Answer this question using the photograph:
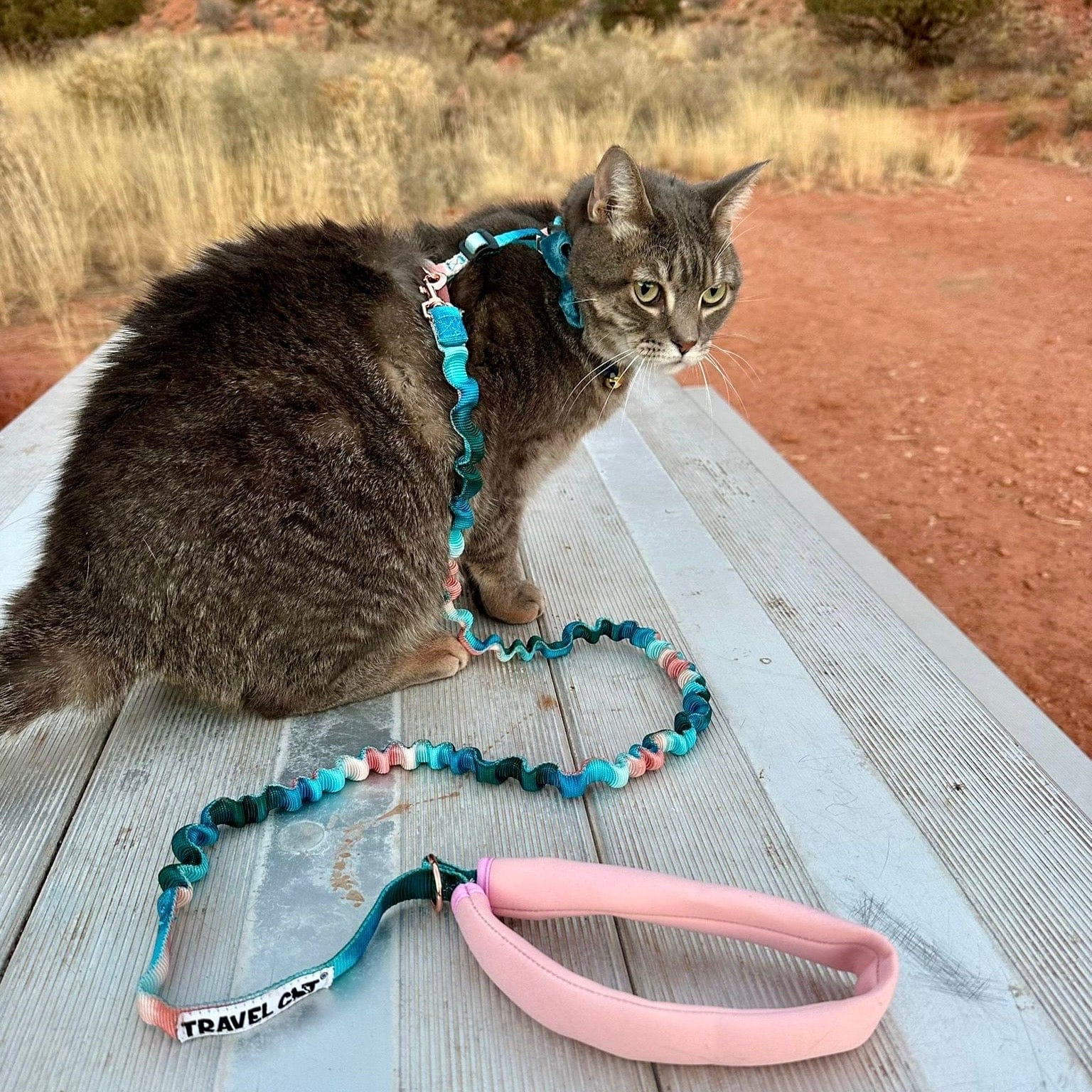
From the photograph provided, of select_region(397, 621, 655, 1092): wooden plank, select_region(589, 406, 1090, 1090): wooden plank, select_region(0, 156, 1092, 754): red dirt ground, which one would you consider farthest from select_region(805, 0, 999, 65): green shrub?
select_region(397, 621, 655, 1092): wooden plank

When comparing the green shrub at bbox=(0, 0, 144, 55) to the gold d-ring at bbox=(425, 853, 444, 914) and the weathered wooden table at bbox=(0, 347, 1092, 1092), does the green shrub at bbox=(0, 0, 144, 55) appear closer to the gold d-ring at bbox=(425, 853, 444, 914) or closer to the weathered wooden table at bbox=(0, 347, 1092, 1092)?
the weathered wooden table at bbox=(0, 347, 1092, 1092)

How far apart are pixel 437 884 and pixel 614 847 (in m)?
0.29

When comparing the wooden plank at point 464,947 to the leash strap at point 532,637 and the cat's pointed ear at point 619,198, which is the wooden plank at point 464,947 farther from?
the cat's pointed ear at point 619,198

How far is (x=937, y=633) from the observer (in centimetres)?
188

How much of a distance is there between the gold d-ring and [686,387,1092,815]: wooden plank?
982 millimetres

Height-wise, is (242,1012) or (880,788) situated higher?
(242,1012)

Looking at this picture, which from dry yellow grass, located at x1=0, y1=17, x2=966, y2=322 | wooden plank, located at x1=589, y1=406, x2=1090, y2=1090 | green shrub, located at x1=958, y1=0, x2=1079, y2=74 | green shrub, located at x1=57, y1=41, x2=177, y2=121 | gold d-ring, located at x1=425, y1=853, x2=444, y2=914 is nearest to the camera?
wooden plank, located at x1=589, y1=406, x2=1090, y2=1090

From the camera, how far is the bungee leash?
0.98 meters

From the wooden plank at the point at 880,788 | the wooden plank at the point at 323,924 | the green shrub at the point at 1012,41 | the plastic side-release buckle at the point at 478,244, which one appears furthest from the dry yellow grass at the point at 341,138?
the wooden plank at the point at 323,924

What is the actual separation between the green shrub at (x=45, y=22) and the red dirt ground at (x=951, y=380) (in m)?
10.2

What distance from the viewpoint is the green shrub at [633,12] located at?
17.6m

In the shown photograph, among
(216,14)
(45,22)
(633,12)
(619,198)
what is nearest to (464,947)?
(619,198)

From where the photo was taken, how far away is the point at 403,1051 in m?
1.04

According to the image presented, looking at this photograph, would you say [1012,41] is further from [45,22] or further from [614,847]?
[614,847]
